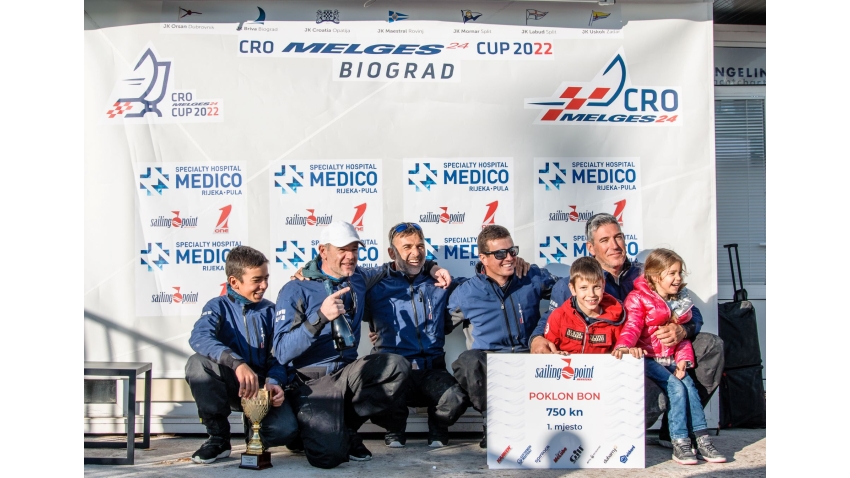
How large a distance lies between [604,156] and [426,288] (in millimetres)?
1594

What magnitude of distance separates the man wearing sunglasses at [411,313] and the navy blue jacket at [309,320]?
212 mm

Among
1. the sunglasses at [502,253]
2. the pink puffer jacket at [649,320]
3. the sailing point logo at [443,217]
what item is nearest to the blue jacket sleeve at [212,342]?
the sailing point logo at [443,217]

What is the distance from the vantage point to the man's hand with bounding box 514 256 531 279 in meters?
4.90

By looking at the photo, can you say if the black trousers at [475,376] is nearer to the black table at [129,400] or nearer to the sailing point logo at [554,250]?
the sailing point logo at [554,250]

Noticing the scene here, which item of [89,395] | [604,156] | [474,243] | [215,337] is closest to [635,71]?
[604,156]

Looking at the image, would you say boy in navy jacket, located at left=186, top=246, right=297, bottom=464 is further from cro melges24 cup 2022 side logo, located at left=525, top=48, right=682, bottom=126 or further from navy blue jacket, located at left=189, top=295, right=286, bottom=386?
cro melges24 cup 2022 side logo, located at left=525, top=48, right=682, bottom=126

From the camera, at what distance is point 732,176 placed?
6.09 metres

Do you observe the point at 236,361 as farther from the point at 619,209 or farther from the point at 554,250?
the point at 619,209

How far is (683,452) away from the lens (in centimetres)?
427

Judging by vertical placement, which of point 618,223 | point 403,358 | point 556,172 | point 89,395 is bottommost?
point 89,395

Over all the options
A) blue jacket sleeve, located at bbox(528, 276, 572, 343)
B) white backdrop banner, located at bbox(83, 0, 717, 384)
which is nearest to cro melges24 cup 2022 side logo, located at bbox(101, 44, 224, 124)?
white backdrop banner, located at bbox(83, 0, 717, 384)

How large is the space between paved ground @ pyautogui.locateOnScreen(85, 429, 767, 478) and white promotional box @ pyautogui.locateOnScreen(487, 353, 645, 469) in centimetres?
8

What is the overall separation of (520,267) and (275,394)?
1724 millimetres

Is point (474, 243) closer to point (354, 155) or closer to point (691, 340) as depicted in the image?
point (354, 155)
